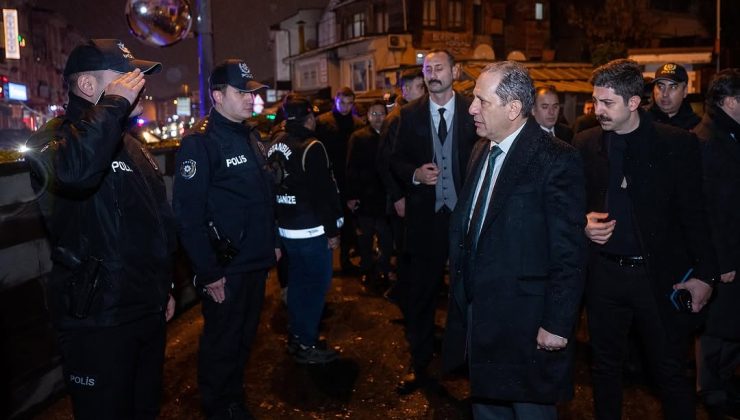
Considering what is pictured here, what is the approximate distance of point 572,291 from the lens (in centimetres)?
279

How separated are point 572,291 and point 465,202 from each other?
29.3 inches

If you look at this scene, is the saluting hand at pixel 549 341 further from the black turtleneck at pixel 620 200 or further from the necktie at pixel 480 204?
the black turtleneck at pixel 620 200


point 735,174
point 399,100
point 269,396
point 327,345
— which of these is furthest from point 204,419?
point 399,100

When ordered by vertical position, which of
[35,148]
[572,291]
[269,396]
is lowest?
[269,396]

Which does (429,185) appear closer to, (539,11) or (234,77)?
(234,77)

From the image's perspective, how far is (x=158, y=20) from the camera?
738 centimetres

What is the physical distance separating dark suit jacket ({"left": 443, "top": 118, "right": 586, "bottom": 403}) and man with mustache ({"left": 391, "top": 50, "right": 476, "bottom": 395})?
1777 millimetres

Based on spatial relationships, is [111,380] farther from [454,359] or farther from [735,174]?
[735,174]

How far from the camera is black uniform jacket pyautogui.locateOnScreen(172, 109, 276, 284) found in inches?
150

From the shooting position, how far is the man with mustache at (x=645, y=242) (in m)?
3.46

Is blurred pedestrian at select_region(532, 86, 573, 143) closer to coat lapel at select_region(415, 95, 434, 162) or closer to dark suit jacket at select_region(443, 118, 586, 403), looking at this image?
coat lapel at select_region(415, 95, 434, 162)

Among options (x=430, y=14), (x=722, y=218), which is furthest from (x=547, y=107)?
(x=430, y=14)

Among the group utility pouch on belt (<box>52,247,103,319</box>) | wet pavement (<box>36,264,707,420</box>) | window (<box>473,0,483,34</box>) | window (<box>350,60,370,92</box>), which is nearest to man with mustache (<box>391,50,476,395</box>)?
wet pavement (<box>36,264,707,420</box>)

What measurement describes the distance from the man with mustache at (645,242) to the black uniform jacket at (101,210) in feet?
8.17
